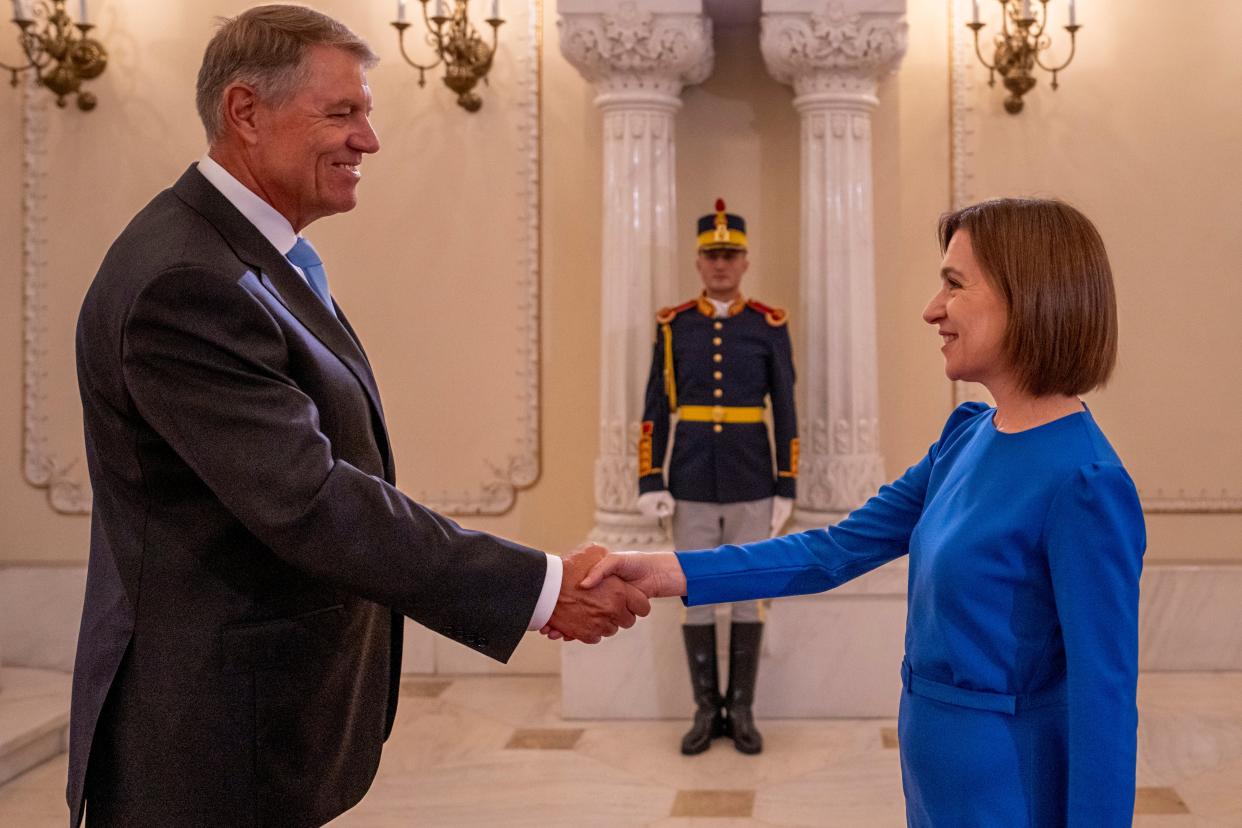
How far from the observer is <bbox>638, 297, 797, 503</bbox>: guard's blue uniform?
4.51m

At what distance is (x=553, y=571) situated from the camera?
1.83 m

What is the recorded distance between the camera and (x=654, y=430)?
459cm

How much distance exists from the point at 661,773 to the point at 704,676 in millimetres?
447

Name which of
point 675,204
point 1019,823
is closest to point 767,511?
point 675,204

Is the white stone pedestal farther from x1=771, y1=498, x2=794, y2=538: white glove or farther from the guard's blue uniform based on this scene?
the guard's blue uniform

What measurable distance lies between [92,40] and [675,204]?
2609 millimetres

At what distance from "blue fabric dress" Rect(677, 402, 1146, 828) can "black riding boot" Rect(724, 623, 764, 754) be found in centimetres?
274

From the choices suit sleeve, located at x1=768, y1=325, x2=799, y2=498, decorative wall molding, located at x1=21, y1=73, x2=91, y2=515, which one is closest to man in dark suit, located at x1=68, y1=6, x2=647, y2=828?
suit sleeve, located at x1=768, y1=325, x2=799, y2=498

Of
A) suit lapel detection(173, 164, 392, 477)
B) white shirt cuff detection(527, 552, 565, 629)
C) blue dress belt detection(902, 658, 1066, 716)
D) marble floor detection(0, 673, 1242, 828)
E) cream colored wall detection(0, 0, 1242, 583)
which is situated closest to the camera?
blue dress belt detection(902, 658, 1066, 716)

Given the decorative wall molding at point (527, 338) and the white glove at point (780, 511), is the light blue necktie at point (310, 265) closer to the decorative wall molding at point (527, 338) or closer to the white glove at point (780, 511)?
the white glove at point (780, 511)

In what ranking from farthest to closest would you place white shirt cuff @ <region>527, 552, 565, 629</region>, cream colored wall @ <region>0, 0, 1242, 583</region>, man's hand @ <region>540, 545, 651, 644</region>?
cream colored wall @ <region>0, 0, 1242, 583</region>
man's hand @ <region>540, 545, 651, 644</region>
white shirt cuff @ <region>527, 552, 565, 629</region>

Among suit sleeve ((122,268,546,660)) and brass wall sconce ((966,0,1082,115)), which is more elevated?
brass wall sconce ((966,0,1082,115))

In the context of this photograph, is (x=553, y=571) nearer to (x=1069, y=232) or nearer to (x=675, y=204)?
(x=1069, y=232)

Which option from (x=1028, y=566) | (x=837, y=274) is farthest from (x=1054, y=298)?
(x=837, y=274)
